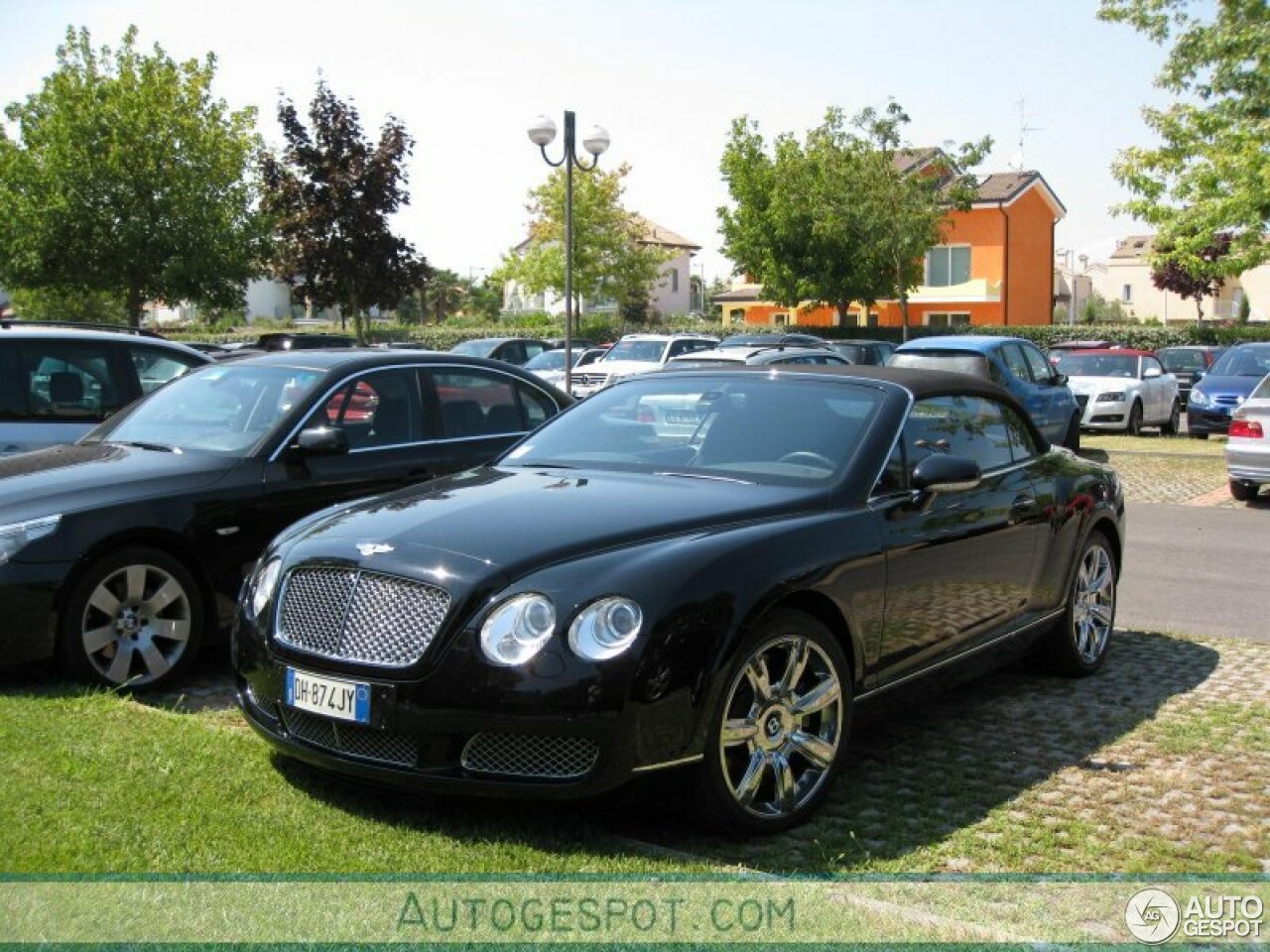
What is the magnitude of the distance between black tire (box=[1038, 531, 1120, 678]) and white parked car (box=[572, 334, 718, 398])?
1671 centimetres

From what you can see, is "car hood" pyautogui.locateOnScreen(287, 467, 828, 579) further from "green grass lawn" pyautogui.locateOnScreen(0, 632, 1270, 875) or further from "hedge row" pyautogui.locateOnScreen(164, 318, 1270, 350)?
"hedge row" pyautogui.locateOnScreen(164, 318, 1270, 350)

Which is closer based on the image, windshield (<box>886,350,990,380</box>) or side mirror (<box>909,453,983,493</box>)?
side mirror (<box>909,453,983,493</box>)

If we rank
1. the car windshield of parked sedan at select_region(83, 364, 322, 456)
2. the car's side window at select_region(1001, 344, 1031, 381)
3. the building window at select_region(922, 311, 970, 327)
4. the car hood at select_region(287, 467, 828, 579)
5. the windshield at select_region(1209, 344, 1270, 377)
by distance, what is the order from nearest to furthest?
the car hood at select_region(287, 467, 828, 579), the car windshield of parked sedan at select_region(83, 364, 322, 456), the car's side window at select_region(1001, 344, 1031, 381), the windshield at select_region(1209, 344, 1270, 377), the building window at select_region(922, 311, 970, 327)

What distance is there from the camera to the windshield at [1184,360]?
34.1 meters

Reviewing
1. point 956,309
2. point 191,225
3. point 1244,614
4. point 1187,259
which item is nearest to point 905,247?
point 956,309

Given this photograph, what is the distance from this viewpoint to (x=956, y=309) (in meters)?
55.3

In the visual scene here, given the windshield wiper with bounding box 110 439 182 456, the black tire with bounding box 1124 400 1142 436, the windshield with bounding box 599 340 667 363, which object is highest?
the windshield wiper with bounding box 110 439 182 456

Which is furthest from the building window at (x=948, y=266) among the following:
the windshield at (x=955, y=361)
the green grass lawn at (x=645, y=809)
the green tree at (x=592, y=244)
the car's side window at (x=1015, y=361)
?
the green grass lawn at (x=645, y=809)

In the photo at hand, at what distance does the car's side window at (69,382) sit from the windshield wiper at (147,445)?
1.71 m

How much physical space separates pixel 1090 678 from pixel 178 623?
468 centimetres

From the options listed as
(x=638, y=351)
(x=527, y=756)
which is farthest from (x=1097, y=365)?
(x=527, y=756)

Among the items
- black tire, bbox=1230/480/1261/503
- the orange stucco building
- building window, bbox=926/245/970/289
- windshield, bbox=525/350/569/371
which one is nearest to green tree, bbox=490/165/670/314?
the orange stucco building

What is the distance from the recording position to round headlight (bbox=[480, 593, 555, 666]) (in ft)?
13.7

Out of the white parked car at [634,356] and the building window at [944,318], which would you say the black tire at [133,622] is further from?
the building window at [944,318]
